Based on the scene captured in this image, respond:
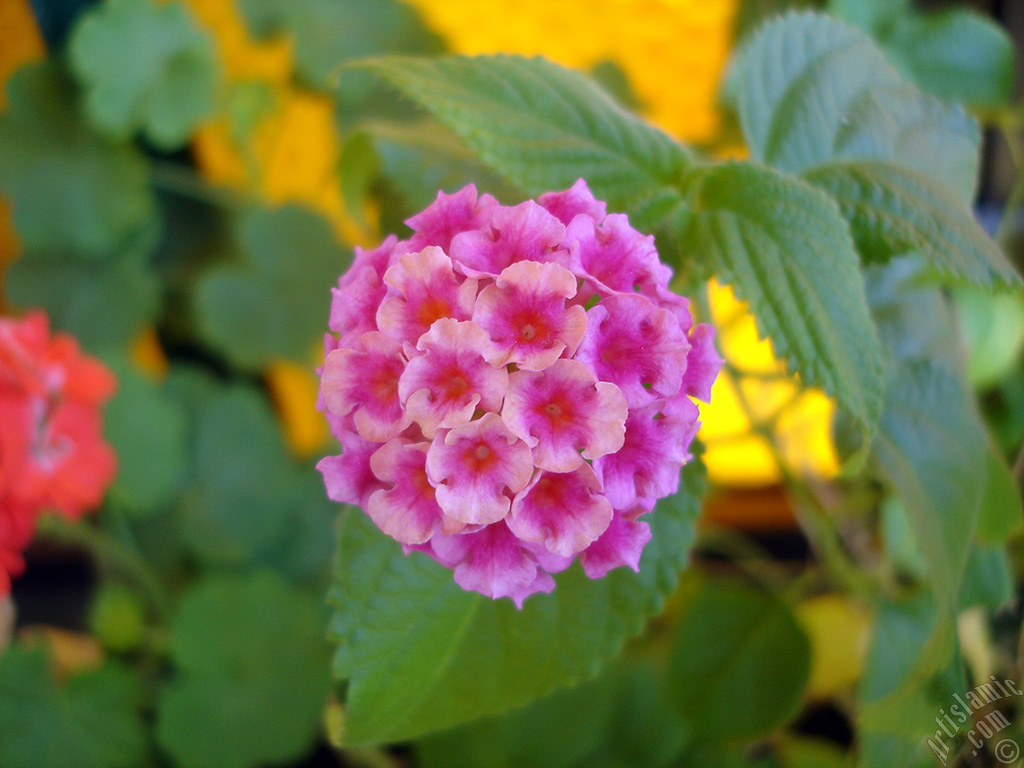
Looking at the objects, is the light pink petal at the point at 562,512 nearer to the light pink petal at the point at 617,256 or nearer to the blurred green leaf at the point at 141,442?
the light pink petal at the point at 617,256

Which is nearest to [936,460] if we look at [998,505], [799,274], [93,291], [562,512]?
[998,505]

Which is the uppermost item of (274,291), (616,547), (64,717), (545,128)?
(545,128)

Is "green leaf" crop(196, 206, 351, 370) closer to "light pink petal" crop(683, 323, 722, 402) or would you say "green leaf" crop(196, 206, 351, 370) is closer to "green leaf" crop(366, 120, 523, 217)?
"green leaf" crop(366, 120, 523, 217)

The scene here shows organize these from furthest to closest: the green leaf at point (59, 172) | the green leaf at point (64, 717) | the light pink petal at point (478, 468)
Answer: the green leaf at point (59, 172), the green leaf at point (64, 717), the light pink petal at point (478, 468)

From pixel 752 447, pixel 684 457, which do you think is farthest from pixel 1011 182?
pixel 684 457

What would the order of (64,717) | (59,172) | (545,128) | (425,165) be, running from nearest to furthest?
(545,128) → (425,165) → (64,717) → (59,172)

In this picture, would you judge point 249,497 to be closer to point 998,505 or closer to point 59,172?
point 59,172

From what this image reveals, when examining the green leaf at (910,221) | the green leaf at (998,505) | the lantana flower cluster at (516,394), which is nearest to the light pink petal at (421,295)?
the lantana flower cluster at (516,394)

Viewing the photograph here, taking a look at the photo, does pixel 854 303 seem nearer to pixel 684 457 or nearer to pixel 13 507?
pixel 684 457
